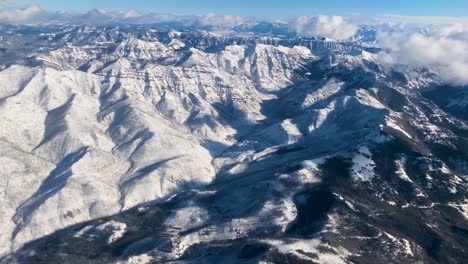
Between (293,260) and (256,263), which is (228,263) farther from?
(293,260)

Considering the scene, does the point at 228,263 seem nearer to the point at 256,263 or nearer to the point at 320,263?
the point at 256,263

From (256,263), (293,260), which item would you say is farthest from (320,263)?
(256,263)

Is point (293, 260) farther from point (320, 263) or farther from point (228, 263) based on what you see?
point (228, 263)

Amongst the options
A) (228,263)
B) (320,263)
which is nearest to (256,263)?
(228,263)

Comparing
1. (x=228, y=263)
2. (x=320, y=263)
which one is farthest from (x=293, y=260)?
(x=228, y=263)
